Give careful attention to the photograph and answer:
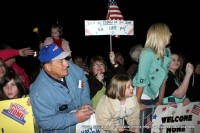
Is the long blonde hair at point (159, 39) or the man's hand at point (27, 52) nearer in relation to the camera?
the long blonde hair at point (159, 39)

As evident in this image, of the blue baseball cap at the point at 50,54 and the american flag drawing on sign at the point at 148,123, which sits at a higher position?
the blue baseball cap at the point at 50,54

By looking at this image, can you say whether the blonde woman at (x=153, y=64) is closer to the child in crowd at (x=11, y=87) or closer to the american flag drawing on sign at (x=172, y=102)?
the american flag drawing on sign at (x=172, y=102)

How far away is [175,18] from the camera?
28.7m

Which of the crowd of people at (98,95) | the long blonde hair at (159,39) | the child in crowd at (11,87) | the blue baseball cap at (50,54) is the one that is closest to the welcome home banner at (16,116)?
the crowd of people at (98,95)

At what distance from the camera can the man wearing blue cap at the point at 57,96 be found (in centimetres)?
369

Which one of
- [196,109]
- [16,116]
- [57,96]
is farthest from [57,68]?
[196,109]

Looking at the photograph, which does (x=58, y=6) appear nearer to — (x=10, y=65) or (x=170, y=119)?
(x=10, y=65)

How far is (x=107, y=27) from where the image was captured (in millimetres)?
6035

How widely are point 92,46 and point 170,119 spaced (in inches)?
928

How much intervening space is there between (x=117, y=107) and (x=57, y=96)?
36.4 inches

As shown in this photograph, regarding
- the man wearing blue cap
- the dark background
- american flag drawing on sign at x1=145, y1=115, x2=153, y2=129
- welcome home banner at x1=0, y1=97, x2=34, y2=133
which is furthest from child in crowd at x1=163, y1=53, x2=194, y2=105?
the dark background

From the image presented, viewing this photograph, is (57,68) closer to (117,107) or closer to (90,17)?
(117,107)

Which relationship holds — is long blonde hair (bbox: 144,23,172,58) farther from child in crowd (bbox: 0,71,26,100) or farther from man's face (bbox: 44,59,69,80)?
child in crowd (bbox: 0,71,26,100)

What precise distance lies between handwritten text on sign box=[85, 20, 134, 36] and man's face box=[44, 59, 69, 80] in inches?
81.2
